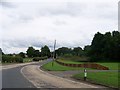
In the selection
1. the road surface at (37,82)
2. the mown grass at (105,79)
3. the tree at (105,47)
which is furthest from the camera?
the tree at (105,47)

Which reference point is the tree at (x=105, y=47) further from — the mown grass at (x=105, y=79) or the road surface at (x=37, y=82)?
the road surface at (x=37, y=82)

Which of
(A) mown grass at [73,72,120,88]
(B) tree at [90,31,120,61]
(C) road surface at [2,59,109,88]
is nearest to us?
(C) road surface at [2,59,109,88]

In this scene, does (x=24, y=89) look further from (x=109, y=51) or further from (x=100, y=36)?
(x=100, y=36)

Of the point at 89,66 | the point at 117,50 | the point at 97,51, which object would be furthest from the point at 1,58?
the point at 97,51

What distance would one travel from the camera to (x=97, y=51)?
15400 cm

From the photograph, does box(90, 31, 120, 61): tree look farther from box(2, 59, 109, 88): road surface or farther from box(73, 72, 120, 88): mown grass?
box(2, 59, 109, 88): road surface

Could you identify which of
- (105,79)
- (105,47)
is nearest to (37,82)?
(105,79)

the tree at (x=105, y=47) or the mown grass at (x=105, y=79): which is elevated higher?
the tree at (x=105, y=47)

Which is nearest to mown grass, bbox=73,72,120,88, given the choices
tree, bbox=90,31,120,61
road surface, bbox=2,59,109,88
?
road surface, bbox=2,59,109,88

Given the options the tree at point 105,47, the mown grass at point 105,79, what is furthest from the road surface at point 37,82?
the tree at point 105,47

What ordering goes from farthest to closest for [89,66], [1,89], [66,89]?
[89,66] → [66,89] → [1,89]

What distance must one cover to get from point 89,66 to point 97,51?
92834mm

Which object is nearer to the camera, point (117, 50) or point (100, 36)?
point (117, 50)

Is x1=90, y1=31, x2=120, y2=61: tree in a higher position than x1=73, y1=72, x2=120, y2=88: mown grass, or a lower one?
higher
